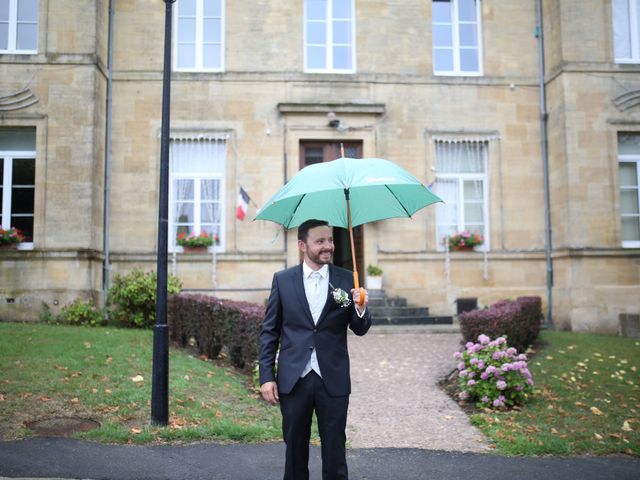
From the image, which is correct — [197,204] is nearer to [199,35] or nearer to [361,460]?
[199,35]

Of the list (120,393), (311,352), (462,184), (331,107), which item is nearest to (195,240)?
(331,107)

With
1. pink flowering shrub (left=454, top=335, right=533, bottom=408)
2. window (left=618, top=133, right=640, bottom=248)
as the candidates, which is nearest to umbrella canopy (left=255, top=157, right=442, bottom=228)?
pink flowering shrub (left=454, top=335, right=533, bottom=408)

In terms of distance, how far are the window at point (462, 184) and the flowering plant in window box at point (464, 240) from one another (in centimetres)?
42

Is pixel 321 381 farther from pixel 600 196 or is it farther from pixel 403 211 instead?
pixel 600 196

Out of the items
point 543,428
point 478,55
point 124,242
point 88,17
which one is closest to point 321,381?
point 543,428

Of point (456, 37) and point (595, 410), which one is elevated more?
point (456, 37)

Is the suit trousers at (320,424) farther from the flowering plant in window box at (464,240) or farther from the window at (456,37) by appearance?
the window at (456,37)

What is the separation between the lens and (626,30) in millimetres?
15375

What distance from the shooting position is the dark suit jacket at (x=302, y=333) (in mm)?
3982

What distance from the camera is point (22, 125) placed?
14078 mm

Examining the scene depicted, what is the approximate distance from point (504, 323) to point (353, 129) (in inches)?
292

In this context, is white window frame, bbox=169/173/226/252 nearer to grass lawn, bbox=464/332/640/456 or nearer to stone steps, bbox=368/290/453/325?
stone steps, bbox=368/290/453/325

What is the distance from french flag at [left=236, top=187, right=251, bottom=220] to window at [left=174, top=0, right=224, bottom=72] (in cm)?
335

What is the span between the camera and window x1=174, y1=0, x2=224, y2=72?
51.2 feet
